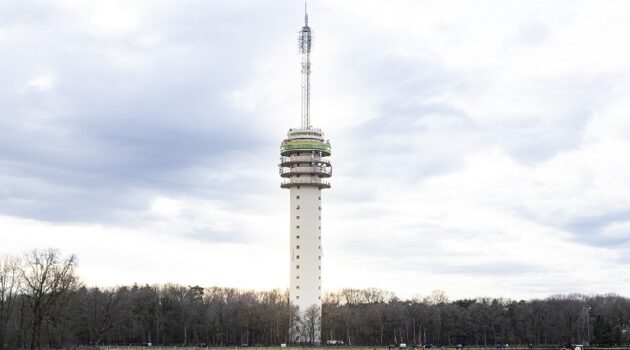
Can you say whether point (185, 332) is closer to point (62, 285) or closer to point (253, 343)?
point (253, 343)

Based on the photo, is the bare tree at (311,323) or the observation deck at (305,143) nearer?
the bare tree at (311,323)

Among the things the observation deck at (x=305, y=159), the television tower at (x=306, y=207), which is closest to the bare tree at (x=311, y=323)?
the television tower at (x=306, y=207)

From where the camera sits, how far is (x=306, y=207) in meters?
135

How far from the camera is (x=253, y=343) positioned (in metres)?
141

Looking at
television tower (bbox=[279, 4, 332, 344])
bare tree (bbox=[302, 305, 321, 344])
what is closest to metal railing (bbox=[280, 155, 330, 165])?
television tower (bbox=[279, 4, 332, 344])

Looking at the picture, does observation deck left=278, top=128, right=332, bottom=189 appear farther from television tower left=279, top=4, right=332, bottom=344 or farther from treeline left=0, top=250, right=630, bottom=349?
treeline left=0, top=250, right=630, bottom=349

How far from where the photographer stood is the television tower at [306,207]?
132 m

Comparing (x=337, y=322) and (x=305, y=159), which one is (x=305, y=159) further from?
(x=337, y=322)

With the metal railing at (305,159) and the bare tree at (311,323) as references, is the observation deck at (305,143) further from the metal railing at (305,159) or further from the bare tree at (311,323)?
the bare tree at (311,323)

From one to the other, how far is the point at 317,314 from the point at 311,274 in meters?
6.85

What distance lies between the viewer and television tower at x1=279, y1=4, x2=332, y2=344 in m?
132

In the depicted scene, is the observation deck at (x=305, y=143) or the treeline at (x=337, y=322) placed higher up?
the observation deck at (x=305, y=143)

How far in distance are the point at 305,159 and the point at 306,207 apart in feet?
28.2

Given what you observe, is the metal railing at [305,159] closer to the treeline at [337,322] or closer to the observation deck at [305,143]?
the observation deck at [305,143]
